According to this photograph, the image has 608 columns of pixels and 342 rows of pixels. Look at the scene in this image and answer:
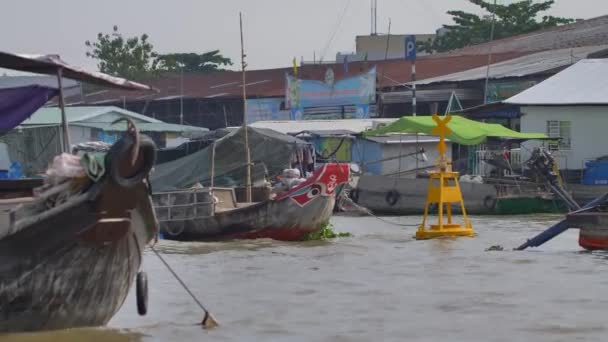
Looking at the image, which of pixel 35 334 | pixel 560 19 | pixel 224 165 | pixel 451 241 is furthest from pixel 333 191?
pixel 560 19

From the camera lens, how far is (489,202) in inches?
842

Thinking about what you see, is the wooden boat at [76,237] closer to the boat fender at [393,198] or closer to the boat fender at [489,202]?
the boat fender at [393,198]

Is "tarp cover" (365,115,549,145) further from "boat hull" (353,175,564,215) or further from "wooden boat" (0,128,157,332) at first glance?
"wooden boat" (0,128,157,332)

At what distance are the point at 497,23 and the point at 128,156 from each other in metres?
39.6

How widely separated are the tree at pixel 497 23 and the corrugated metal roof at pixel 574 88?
56.7 feet

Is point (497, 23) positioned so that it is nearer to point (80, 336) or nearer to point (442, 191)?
point (442, 191)

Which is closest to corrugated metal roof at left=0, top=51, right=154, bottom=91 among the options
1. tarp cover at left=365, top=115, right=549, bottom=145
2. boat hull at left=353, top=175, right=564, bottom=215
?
tarp cover at left=365, top=115, right=549, bottom=145

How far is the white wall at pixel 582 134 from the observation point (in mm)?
23922

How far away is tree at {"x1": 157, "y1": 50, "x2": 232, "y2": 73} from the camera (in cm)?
5149

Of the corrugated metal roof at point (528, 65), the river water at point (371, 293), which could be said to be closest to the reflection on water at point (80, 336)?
the river water at point (371, 293)

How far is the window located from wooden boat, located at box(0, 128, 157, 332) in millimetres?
17199

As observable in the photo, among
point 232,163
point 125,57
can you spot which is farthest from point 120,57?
point 232,163

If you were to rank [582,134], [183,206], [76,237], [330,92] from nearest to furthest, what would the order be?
[76,237] → [183,206] → [582,134] → [330,92]

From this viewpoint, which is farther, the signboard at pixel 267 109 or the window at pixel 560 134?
the signboard at pixel 267 109
